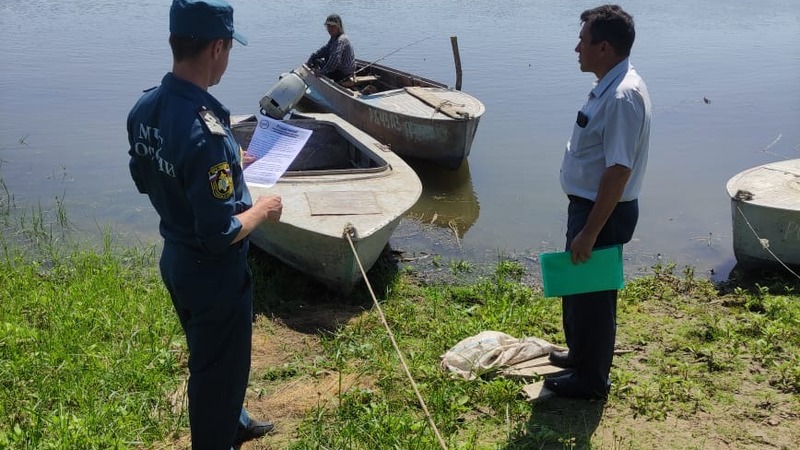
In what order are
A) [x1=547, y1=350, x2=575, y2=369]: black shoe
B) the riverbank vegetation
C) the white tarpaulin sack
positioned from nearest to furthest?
the riverbank vegetation, [x1=547, y1=350, x2=575, y2=369]: black shoe, the white tarpaulin sack

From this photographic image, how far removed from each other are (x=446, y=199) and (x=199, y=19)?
761 cm

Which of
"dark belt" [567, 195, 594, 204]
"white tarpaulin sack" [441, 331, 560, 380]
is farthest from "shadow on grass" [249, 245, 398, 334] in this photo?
"dark belt" [567, 195, 594, 204]

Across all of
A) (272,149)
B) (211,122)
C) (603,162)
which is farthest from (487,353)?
(211,122)

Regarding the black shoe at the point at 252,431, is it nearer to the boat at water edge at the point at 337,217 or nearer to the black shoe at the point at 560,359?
the black shoe at the point at 560,359

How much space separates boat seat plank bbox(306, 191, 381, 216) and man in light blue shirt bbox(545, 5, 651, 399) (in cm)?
254

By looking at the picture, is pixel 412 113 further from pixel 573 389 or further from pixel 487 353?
pixel 573 389

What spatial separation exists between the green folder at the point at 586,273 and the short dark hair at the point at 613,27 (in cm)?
98

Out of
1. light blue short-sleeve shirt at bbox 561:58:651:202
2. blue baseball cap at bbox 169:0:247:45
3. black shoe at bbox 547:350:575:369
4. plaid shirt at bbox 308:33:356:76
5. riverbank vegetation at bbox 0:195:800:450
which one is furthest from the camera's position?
plaid shirt at bbox 308:33:356:76

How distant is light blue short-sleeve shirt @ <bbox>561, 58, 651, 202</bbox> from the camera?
3311 millimetres

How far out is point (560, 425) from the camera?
3.84 meters

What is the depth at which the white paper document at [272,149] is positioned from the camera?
11.3 ft

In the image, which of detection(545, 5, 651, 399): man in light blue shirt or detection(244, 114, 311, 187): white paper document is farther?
detection(244, 114, 311, 187): white paper document

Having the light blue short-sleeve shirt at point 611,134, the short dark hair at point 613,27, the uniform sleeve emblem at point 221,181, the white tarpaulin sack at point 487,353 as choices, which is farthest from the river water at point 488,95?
the uniform sleeve emblem at point 221,181

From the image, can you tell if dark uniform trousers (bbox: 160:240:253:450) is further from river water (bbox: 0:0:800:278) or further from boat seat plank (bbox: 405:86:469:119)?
boat seat plank (bbox: 405:86:469:119)
